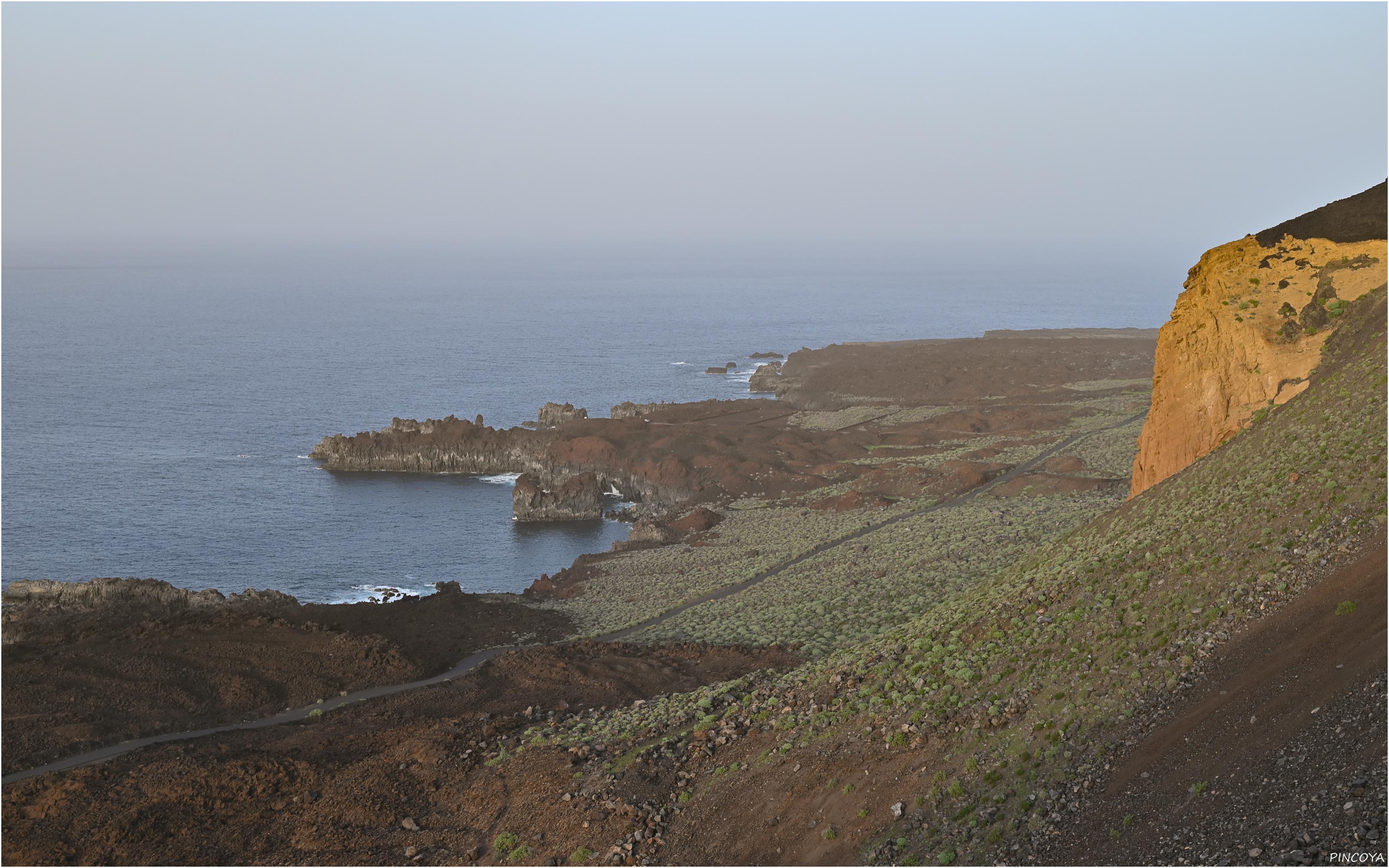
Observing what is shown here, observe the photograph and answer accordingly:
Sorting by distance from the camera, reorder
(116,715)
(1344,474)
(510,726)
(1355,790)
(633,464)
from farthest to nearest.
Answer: (633,464) < (116,715) < (510,726) < (1344,474) < (1355,790)

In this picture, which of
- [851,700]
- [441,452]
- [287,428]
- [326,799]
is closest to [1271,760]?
[851,700]

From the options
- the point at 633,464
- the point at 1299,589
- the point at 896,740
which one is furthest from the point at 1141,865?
the point at 633,464

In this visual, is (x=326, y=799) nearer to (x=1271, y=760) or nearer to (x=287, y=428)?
(x=1271, y=760)

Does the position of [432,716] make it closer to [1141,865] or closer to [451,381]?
[1141,865]

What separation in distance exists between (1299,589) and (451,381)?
371ft

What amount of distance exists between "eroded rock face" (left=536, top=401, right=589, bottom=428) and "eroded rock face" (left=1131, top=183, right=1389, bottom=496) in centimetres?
6281

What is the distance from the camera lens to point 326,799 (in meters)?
25.1

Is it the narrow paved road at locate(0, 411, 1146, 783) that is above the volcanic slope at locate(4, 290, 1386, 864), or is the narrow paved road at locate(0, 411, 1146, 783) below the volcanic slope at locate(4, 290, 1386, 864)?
below

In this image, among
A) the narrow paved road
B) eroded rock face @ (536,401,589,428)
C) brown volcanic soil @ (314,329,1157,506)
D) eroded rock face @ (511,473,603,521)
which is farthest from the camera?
eroded rock face @ (536,401,589,428)

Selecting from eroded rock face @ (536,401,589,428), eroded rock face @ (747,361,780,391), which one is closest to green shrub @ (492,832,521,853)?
eroded rock face @ (536,401,589,428)

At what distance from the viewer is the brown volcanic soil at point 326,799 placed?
23.2 meters

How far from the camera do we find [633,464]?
7612 cm

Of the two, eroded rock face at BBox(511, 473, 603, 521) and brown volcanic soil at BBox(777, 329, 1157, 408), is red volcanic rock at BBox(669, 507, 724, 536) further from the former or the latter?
brown volcanic soil at BBox(777, 329, 1157, 408)

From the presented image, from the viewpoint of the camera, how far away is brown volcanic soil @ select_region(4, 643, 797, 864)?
23156 millimetres
